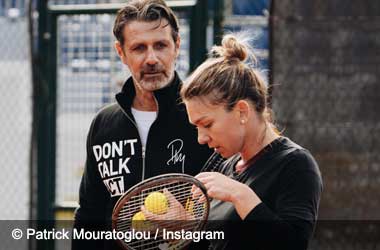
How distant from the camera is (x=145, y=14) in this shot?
123 inches

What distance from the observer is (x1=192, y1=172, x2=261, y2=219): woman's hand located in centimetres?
236

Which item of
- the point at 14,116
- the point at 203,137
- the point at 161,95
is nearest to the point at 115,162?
the point at 161,95

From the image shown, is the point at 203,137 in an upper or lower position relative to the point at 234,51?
lower

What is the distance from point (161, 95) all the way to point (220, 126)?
0.66 metres

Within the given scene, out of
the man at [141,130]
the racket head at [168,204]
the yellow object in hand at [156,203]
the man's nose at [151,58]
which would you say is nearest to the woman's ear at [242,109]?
the racket head at [168,204]

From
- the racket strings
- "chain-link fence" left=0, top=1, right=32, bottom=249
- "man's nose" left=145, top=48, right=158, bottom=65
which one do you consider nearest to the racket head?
the racket strings

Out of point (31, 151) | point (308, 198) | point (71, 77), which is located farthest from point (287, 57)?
point (308, 198)

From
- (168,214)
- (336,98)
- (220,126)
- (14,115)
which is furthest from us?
(14,115)

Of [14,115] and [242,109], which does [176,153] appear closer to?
[242,109]

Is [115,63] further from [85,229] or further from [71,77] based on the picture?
[85,229]

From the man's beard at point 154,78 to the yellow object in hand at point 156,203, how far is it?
0.56 metres

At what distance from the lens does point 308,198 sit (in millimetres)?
2375

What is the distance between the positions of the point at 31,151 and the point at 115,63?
2.61 feet

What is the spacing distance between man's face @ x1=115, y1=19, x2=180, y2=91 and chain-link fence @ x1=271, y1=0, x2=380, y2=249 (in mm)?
1752
